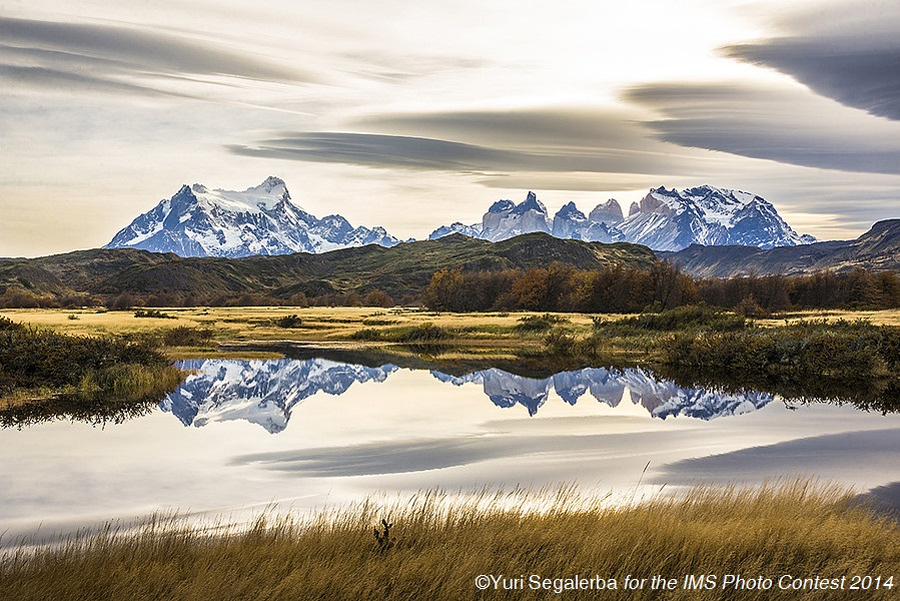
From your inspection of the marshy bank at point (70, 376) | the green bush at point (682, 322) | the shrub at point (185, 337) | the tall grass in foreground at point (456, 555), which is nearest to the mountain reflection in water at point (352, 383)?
the marshy bank at point (70, 376)

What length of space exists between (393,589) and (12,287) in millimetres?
224847

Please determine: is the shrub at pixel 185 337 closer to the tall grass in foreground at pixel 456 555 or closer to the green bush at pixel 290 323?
the green bush at pixel 290 323

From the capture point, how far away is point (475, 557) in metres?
9.52

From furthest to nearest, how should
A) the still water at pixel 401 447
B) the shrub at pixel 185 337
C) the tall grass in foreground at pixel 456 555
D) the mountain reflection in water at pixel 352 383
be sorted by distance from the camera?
the shrub at pixel 185 337 → the mountain reflection in water at pixel 352 383 → the still water at pixel 401 447 → the tall grass in foreground at pixel 456 555

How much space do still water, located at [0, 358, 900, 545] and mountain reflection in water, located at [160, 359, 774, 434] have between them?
0.19m

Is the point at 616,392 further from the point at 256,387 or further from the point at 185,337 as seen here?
the point at 185,337

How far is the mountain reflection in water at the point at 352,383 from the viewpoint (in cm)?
2856

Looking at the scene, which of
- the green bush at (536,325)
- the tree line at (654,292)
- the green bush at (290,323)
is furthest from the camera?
the tree line at (654,292)

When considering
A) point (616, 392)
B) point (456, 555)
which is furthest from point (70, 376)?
point (456, 555)

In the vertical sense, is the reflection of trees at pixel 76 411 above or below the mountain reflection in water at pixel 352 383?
above

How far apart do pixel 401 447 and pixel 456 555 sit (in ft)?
39.6

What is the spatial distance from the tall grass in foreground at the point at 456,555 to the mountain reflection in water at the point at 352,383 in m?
14.9

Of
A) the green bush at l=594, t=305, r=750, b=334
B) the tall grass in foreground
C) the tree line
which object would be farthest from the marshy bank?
the tree line

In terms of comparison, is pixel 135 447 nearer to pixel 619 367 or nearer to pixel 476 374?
pixel 476 374
